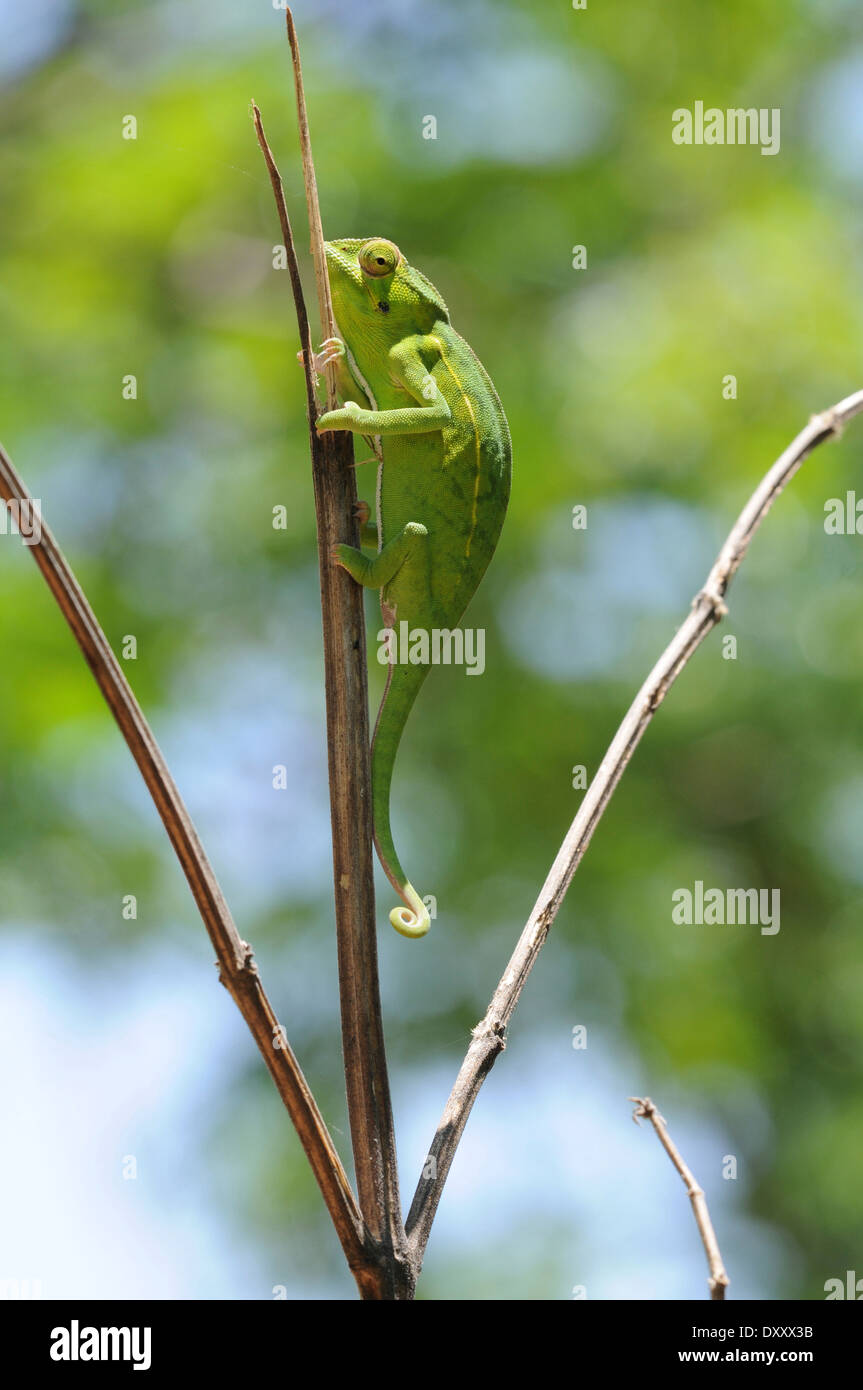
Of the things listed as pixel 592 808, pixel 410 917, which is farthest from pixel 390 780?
pixel 592 808

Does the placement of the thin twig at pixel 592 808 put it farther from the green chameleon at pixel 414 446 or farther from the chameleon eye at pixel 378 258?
the chameleon eye at pixel 378 258

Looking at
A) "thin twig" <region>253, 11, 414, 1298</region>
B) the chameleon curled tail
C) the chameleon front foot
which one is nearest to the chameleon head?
the chameleon curled tail

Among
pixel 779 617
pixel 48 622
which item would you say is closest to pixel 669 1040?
pixel 779 617

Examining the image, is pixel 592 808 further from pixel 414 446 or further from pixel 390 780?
pixel 414 446

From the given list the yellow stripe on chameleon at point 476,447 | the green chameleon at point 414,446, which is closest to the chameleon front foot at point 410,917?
the green chameleon at point 414,446

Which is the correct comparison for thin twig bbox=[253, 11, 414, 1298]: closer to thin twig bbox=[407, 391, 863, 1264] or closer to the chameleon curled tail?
thin twig bbox=[407, 391, 863, 1264]

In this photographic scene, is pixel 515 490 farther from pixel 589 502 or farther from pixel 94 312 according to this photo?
pixel 94 312

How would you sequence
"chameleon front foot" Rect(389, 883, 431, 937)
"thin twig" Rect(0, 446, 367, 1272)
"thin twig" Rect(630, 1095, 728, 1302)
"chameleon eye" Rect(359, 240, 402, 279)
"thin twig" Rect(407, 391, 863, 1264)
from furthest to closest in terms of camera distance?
"chameleon eye" Rect(359, 240, 402, 279)
"chameleon front foot" Rect(389, 883, 431, 937)
"thin twig" Rect(407, 391, 863, 1264)
"thin twig" Rect(630, 1095, 728, 1302)
"thin twig" Rect(0, 446, 367, 1272)
